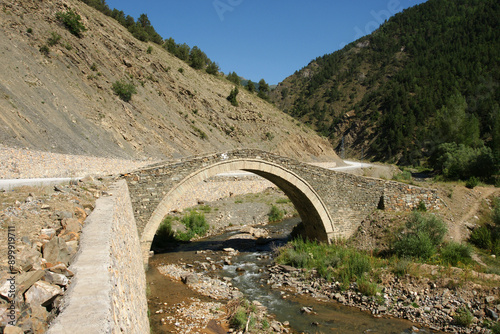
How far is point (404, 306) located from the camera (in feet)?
31.1

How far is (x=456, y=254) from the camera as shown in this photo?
37.7 feet

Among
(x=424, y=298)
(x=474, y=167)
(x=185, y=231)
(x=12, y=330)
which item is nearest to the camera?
(x=12, y=330)

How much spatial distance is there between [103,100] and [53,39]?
17.8ft

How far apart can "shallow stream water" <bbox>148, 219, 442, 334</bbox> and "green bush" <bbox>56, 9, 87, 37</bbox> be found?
21558 millimetres

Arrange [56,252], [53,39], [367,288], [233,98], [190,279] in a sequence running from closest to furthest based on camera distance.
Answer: [56,252], [367,288], [190,279], [53,39], [233,98]

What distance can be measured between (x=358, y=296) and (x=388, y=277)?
1.19 meters

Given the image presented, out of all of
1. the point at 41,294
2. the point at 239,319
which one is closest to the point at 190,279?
the point at 239,319

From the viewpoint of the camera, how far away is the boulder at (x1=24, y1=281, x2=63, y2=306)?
2.77 metres

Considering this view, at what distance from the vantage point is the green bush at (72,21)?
2705 centimetres

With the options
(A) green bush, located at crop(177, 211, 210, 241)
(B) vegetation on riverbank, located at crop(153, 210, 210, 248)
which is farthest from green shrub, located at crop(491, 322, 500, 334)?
(A) green bush, located at crop(177, 211, 210, 241)

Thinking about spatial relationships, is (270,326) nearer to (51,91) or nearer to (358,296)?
(358,296)

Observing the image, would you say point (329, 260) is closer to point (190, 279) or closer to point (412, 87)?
point (190, 279)

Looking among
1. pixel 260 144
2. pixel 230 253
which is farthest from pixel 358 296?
pixel 260 144

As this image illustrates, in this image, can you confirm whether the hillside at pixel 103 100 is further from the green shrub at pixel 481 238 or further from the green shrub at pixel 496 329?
the green shrub at pixel 481 238
